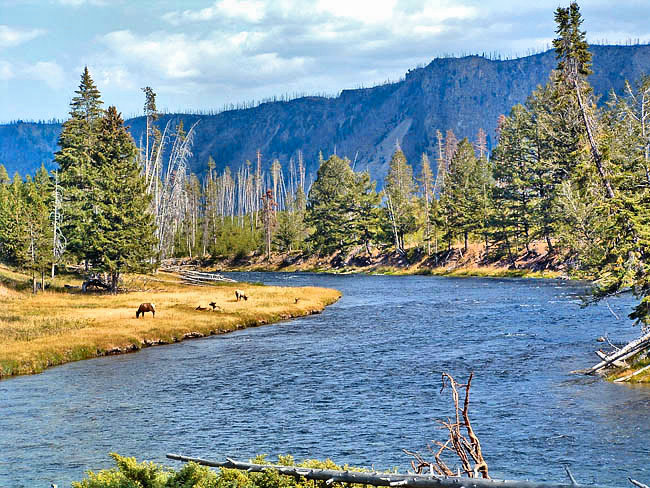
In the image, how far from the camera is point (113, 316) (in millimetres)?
51938

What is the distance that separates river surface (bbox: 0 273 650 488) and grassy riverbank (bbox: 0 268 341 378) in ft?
→ 6.64

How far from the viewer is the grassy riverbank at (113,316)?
40031 millimetres

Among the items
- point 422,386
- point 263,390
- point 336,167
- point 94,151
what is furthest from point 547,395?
point 336,167

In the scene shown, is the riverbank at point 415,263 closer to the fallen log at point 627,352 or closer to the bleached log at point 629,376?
the fallen log at point 627,352

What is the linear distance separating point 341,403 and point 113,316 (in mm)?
29310

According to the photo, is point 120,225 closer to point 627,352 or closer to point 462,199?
point 627,352

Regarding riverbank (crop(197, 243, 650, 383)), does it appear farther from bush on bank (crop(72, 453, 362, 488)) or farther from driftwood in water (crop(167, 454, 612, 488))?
driftwood in water (crop(167, 454, 612, 488))

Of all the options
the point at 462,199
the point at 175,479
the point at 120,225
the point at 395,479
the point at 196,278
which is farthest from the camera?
the point at 462,199

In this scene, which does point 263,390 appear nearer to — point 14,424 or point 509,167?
point 14,424

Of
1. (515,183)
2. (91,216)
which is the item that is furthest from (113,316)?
(515,183)

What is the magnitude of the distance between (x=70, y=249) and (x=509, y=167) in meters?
65.4

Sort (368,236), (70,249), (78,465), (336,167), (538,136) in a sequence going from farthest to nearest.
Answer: (336,167), (368,236), (538,136), (70,249), (78,465)

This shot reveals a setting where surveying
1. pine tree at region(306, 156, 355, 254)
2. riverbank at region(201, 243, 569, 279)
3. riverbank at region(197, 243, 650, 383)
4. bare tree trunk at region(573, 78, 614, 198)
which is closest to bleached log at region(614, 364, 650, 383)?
bare tree trunk at region(573, 78, 614, 198)

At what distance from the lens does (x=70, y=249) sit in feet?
236
